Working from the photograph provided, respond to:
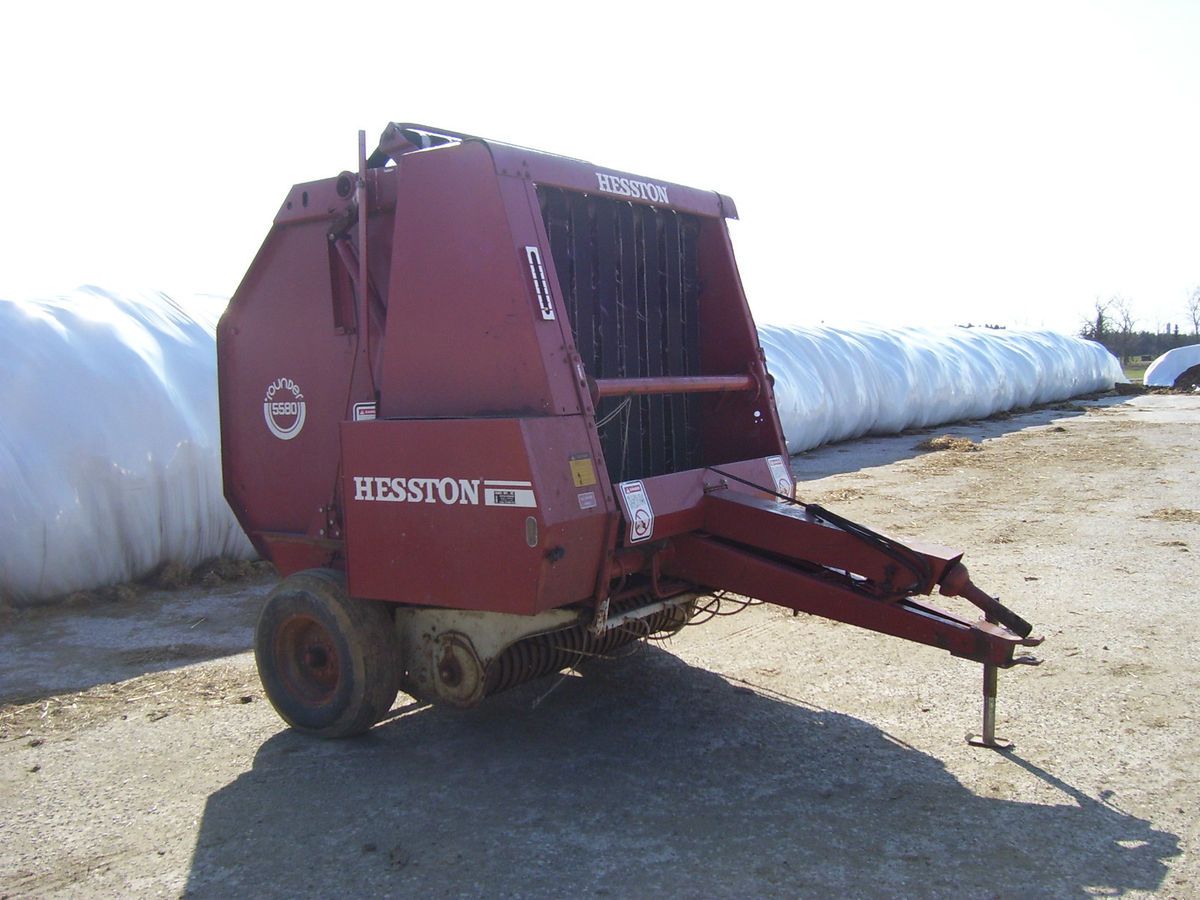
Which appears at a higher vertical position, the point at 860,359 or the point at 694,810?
the point at 860,359

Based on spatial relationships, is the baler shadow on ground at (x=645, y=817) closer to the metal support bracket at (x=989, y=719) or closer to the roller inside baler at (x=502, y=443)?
the metal support bracket at (x=989, y=719)

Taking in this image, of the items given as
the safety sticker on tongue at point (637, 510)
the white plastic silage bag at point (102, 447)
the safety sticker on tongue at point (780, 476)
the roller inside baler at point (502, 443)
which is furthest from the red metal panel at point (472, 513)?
the white plastic silage bag at point (102, 447)

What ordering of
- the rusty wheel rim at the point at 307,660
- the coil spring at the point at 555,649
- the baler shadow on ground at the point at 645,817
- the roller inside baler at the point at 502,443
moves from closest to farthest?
the baler shadow on ground at the point at 645,817 < the roller inside baler at the point at 502,443 < the coil spring at the point at 555,649 < the rusty wheel rim at the point at 307,660

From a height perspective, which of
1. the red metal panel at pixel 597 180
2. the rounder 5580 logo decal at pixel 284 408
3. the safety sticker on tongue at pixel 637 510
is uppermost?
the red metal panel at pixel 597 180

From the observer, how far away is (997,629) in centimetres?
394

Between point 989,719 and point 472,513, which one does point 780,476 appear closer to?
point 989,719

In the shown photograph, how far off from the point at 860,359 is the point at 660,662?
13680 mm

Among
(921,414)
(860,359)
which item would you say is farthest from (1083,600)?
(921,414)

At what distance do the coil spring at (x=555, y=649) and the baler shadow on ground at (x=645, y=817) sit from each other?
0.31 metres

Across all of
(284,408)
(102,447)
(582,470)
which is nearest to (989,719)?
(582,470)

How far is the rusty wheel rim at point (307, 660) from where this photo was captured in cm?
461

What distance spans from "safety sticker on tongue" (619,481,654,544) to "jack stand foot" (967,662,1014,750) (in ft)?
4.50

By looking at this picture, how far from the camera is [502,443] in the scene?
381 centimetres

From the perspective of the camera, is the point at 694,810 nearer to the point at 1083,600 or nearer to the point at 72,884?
the point at 72,884
